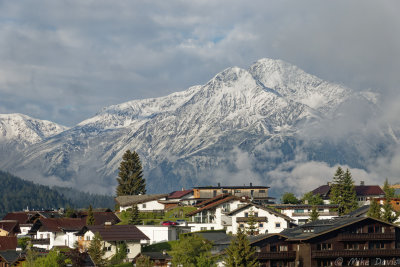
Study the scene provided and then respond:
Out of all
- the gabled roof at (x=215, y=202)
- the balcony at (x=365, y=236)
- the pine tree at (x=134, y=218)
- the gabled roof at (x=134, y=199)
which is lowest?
the balcony at (x=365, y=236)

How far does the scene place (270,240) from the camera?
395 feet

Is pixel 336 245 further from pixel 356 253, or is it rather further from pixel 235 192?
pixel 235 192

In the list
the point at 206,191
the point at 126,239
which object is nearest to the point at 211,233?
the point at 126,239

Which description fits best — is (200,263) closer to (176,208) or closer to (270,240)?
(270,240)

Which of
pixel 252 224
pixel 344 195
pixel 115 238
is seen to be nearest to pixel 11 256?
pixel 115 238

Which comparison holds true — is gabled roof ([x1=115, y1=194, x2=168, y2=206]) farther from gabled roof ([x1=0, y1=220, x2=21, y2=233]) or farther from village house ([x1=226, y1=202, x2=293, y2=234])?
village house ([x1=226, y1=202, x2=293, y2=234])

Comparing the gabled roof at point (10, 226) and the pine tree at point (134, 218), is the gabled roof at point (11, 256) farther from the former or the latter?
the gabled roof at point (10, 226)

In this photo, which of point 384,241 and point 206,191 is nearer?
point 384,241

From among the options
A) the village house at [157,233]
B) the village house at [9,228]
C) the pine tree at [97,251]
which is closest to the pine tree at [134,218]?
the village house at [157,233]

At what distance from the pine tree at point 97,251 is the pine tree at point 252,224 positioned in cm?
2985

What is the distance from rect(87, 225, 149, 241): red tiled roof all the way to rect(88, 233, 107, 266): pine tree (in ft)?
12.6

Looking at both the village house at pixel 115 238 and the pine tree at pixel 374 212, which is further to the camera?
the pine tree at pixel 374 212

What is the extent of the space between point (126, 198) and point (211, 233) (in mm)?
50993

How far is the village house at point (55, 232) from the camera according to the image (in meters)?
152
